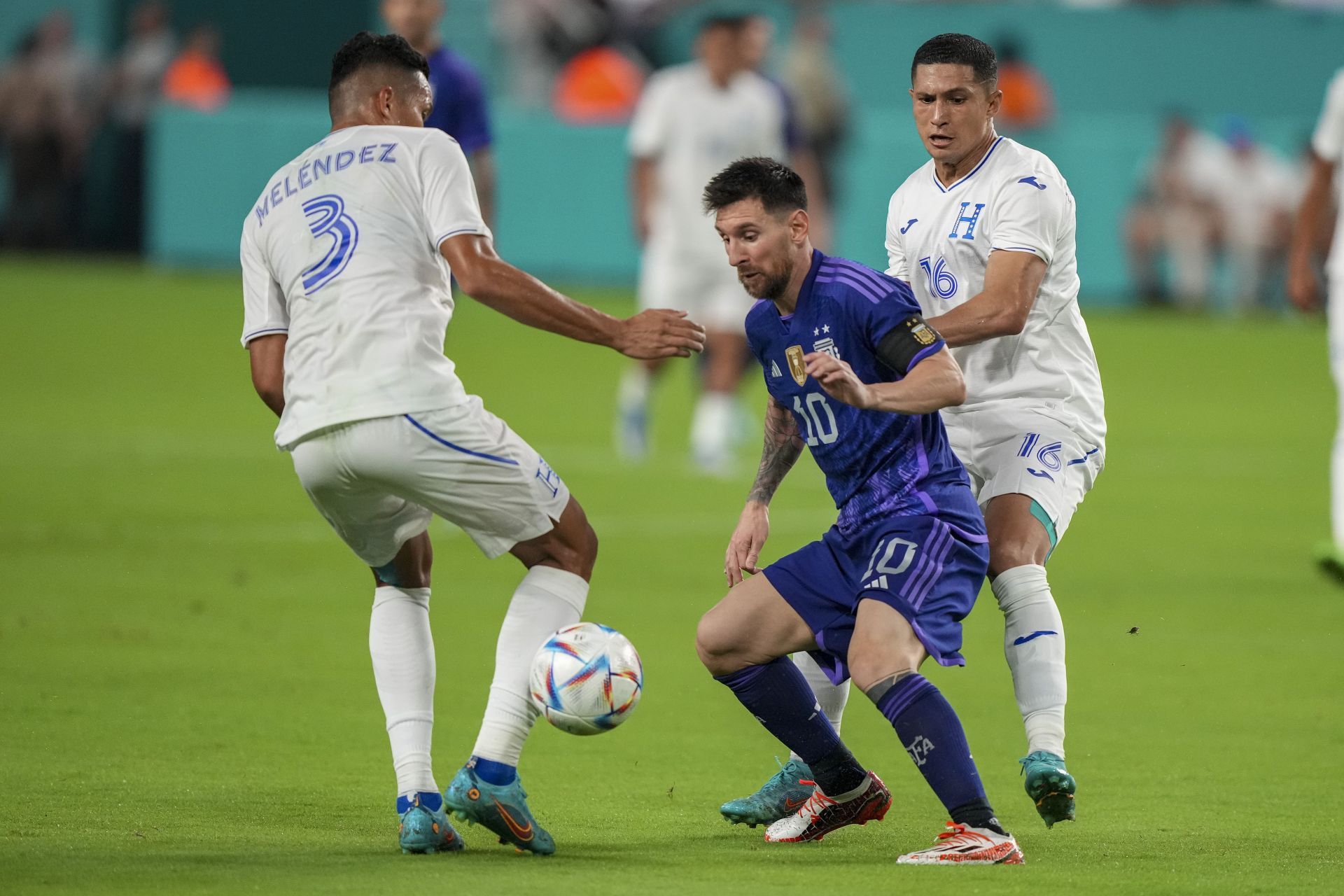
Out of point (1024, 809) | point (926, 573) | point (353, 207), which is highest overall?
point (353, 207)

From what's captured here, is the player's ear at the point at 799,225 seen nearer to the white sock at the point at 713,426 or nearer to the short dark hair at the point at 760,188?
the short dark hair at the point at 760,188

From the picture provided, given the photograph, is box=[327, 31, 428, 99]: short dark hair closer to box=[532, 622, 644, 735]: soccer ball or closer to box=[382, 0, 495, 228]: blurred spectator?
box=[532, 622, 644, 735]: soccer ball

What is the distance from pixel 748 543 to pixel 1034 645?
839 millimetres

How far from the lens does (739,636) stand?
549 centimetres

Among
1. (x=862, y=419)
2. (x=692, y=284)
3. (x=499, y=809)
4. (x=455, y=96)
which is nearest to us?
(x=499, y=809)

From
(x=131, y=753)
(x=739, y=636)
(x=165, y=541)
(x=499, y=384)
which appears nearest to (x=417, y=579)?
(x=739, y=636)

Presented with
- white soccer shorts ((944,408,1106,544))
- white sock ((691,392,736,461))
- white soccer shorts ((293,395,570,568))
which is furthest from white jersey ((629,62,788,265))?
white soccer shorts ((293,395,570,568))

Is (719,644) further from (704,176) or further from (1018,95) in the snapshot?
(1018,95)

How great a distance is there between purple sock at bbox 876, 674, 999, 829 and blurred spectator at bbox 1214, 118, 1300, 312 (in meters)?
22.2

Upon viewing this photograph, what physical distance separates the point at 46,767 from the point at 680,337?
236 centimetres

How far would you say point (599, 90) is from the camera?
1133 inches

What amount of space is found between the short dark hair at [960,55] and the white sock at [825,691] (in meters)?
1.74

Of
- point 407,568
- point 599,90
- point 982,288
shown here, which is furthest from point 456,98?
point 599,90

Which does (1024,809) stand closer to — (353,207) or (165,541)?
(353,207)
